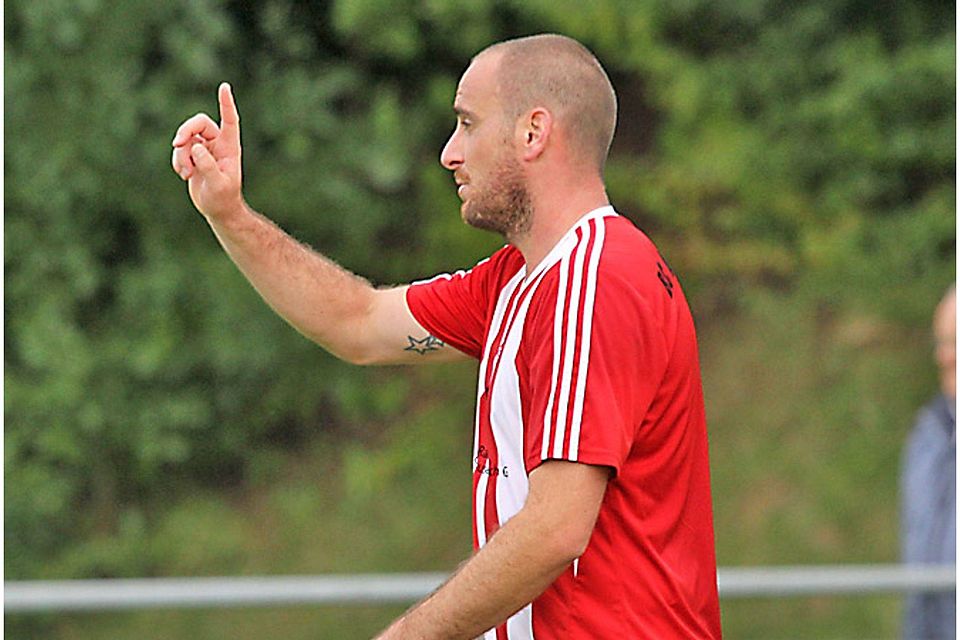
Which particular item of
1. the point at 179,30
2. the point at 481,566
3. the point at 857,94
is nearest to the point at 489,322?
the point at 481,566

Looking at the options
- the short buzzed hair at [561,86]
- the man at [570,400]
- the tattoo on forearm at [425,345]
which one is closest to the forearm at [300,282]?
the tattoo on forearm at [425,345]

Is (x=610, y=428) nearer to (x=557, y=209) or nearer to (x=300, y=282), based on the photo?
(x=557, y=209)

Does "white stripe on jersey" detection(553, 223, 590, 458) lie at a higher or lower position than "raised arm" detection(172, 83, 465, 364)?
lower

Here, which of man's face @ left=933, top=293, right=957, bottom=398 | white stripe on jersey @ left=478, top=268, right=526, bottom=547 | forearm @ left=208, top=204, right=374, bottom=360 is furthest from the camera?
man's face @ left=933, top=293, right=957, bottom=398

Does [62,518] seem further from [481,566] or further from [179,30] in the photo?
[481,566]

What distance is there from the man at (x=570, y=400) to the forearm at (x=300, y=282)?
0.42m

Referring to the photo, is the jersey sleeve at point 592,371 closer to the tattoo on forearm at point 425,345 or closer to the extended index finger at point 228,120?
the tattoo on forearm at point 425,345

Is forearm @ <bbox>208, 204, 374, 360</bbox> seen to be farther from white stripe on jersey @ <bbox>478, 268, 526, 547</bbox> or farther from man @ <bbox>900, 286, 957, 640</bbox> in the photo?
man @ <bbox>900, 286, 957, 640</bbox>

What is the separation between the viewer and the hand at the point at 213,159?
8.55 ft

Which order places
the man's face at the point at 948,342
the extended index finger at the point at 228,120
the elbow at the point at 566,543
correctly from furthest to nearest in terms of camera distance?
the man's face at the point at 948,342
the extended index finger at the point at 228,120
the elbow at the point at 566,543

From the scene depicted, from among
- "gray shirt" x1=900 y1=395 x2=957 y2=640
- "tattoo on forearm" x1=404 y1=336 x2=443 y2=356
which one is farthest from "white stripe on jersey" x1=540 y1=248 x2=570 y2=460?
"gray shirt" x1=900 y1=395 x2=957 y2=640

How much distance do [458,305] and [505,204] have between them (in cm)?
40

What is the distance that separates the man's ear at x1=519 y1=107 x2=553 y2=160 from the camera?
7.41 ft

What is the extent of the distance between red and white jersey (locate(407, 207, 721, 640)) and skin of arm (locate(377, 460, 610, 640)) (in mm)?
38
